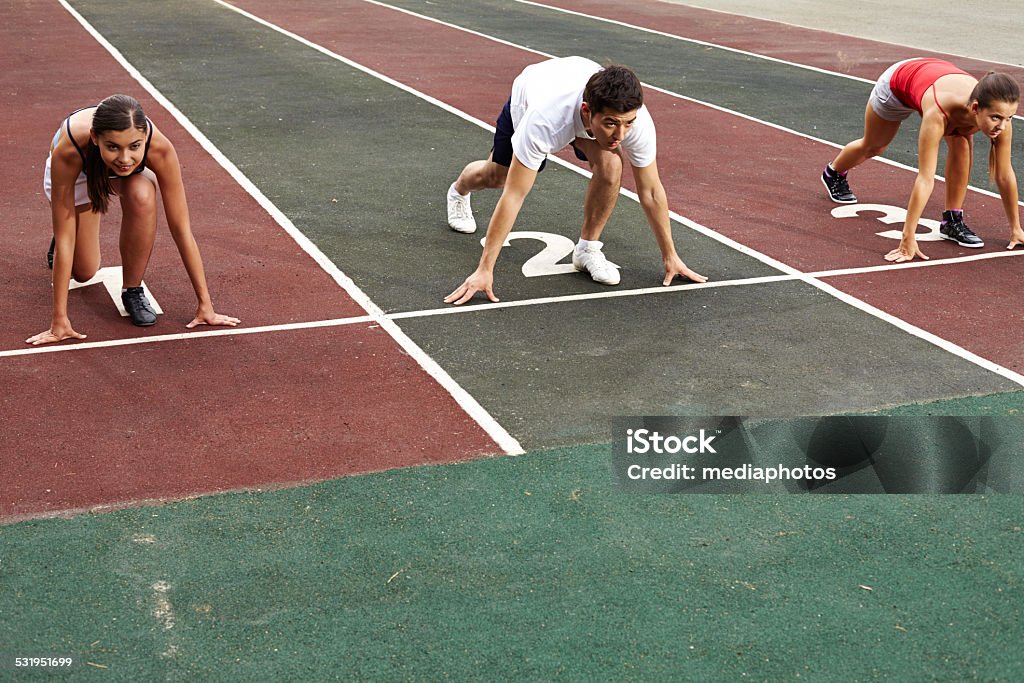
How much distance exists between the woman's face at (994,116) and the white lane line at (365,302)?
3.92 m

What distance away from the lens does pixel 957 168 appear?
8.73 metres

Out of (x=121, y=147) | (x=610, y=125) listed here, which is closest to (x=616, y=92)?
(x=610, y=125)

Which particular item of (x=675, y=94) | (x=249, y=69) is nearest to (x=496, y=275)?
(x=675, y=94)

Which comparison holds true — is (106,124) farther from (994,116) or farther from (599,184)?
(994,116)

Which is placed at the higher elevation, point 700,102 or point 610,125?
point 610,125

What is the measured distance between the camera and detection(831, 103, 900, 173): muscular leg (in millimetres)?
9422

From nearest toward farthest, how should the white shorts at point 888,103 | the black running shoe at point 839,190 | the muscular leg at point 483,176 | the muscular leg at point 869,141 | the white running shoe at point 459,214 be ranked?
the muscular leg at point 483,176 → the white running shoe at point 459,214 → the white shorts at point 888,103 → the muscular leg at point 869,141 → the black running shoe at point 839,190

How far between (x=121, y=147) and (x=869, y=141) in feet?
19.6

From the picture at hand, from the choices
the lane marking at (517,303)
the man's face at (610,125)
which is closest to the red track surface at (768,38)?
the lane marking at (517,303)

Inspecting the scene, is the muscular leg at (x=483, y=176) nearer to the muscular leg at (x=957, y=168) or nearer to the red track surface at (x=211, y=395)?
the red track surface at (x=211, y=395)

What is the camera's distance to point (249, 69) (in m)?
15.8

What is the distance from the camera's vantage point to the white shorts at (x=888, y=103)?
916 cm

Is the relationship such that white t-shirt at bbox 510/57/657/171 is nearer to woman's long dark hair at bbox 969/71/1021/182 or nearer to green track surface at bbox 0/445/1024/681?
woman's long dark hair at bbox 969/71/1021/182

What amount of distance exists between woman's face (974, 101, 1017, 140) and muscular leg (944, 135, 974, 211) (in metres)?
0.82
